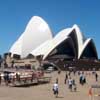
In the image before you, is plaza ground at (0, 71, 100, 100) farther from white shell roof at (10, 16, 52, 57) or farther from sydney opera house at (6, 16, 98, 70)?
white shell roof at (10, 16, 52, 57)

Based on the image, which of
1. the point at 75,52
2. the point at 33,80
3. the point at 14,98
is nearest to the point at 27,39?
the point at 75,52

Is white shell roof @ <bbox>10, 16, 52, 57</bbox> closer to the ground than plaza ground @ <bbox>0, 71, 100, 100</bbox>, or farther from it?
farther from it

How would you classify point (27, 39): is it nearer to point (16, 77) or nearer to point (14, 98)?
point (16, 77)

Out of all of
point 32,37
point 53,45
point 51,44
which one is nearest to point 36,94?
point 53,45

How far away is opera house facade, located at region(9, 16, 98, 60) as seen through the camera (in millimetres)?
76506

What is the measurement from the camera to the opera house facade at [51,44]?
76506 millimetres

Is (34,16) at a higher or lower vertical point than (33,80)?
higher

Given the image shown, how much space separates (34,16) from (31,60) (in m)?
14.2

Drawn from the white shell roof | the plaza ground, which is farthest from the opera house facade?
the plaza ground

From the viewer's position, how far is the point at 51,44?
76.8 meters

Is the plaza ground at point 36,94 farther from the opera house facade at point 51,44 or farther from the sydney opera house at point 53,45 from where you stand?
the opera house facade at point 51,44

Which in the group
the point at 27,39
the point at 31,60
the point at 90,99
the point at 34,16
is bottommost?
the point at 90,99

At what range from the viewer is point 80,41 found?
76.9 meters

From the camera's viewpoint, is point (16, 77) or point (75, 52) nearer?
point (16, 77)
